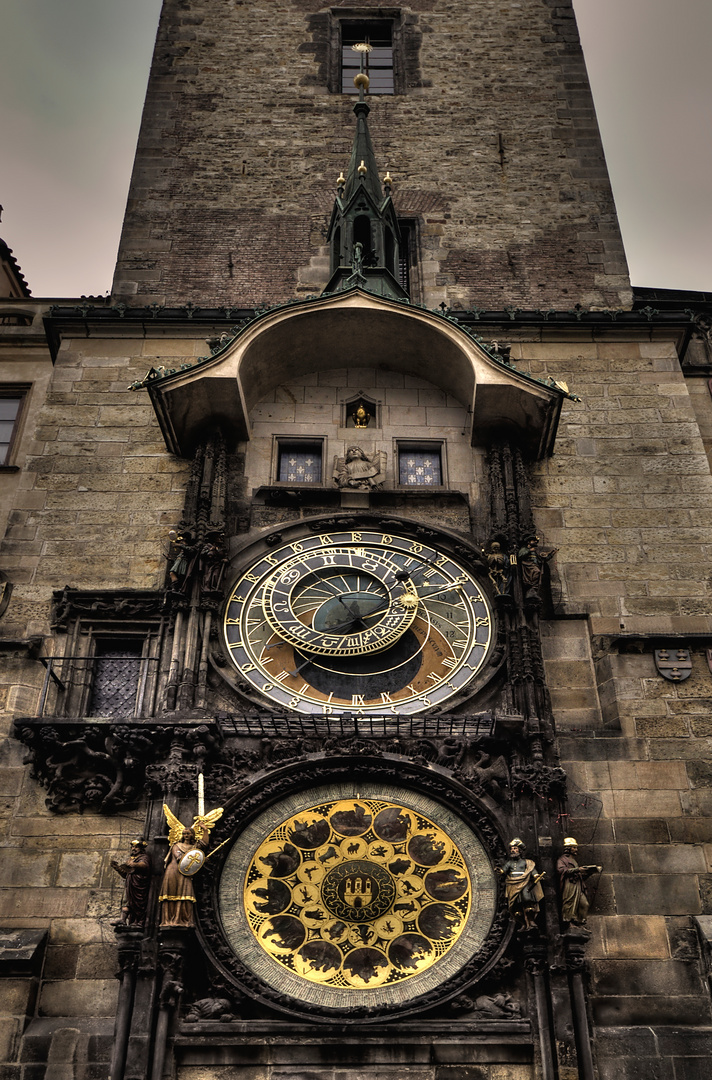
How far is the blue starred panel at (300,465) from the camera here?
13.2 metres

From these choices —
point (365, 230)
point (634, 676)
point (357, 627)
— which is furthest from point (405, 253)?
point (634, 676)

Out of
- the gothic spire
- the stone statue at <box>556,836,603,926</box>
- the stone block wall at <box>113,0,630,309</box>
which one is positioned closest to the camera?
the stone statue at <box>556,836,603,926</box>

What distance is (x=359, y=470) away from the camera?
42.6ft

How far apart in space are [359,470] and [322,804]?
398 centimetres

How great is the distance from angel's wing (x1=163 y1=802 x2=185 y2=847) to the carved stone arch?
1.30ft

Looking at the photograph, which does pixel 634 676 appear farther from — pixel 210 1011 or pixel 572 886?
pixel 210 1011

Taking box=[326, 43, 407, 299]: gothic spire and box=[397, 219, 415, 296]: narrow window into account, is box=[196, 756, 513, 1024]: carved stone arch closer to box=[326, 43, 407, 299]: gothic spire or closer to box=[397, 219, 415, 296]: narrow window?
box=[326, 43, 407, 299]: gothic spire

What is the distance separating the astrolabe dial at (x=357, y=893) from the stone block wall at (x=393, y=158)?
8.13 metres

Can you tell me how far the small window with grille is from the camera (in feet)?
37.7

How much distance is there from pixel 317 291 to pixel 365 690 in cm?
685

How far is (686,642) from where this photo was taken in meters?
11.7

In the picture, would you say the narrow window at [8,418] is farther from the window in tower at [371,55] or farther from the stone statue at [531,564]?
the window in tower at [371,55]

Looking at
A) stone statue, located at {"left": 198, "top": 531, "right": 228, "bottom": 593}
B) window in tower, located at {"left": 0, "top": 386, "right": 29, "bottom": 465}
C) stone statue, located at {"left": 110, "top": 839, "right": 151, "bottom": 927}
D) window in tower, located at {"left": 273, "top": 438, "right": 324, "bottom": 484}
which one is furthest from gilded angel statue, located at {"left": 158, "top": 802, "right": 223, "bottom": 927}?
window in tower, located at {"left": 0, "top": 386, "right": 29, "bottom": 465}

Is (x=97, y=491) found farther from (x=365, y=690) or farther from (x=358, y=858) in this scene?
(x=358, y=858)
